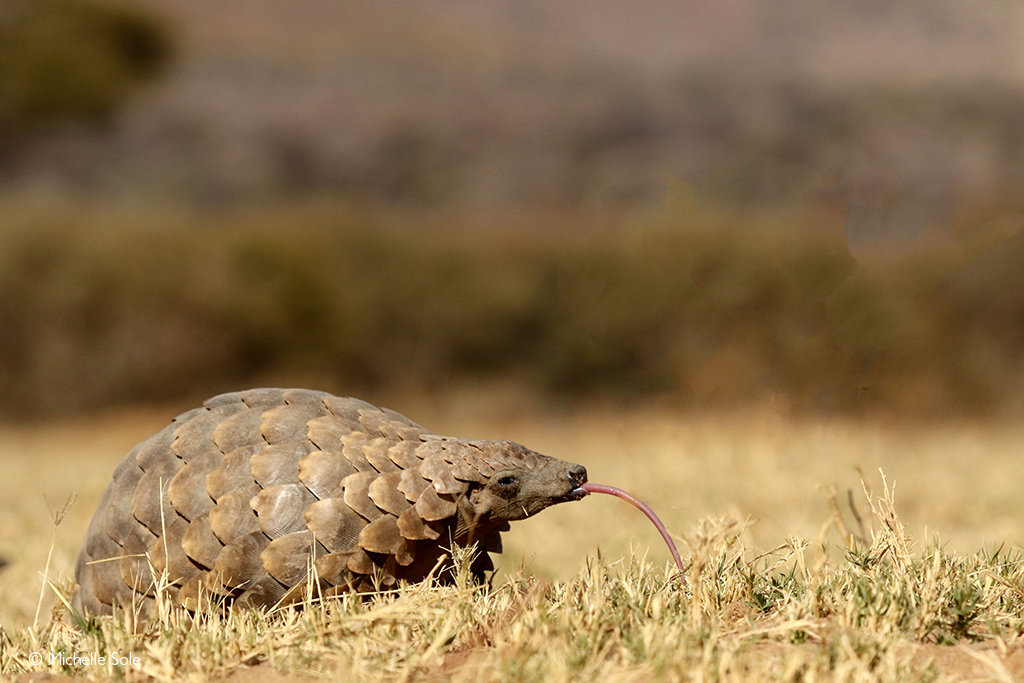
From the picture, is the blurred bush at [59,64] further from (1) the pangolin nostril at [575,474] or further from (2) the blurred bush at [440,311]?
(1) the pangolin nostril at [575,474]

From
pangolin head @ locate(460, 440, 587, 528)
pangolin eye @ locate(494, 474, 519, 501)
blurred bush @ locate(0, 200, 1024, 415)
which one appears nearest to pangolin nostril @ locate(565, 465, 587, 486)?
pangolin head @ locate(460, 440, 587, 528)

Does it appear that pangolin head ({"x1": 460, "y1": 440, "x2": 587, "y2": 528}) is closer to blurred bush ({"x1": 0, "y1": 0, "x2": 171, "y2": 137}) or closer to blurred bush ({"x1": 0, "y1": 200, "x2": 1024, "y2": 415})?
blurred bush ({"x1": 0, "y1": 200, "x2": 1024, "y2": 415})

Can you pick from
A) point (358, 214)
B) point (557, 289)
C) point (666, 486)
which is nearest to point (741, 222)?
point (557, 289)

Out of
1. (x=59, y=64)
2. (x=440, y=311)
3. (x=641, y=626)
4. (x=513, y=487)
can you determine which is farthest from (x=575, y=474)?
(x=59, y=64)

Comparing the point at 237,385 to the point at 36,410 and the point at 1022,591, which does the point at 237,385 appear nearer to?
the point at 36,410

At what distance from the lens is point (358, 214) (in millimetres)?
8453

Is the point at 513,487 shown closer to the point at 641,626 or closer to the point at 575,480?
the point at 575,480

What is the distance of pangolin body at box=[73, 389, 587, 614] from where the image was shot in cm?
176

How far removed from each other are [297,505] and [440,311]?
6.23m

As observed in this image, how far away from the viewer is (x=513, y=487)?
6.04 feet

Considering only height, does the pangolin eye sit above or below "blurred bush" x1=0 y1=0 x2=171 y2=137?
below

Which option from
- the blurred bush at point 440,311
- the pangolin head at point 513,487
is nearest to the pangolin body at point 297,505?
the pangolin head at point 513,487

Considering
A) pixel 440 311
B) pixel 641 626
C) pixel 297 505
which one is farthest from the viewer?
pixel 440 311

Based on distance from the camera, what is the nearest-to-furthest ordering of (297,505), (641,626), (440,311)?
1. (641,626)
2. (297,505)
3. (440,311)
